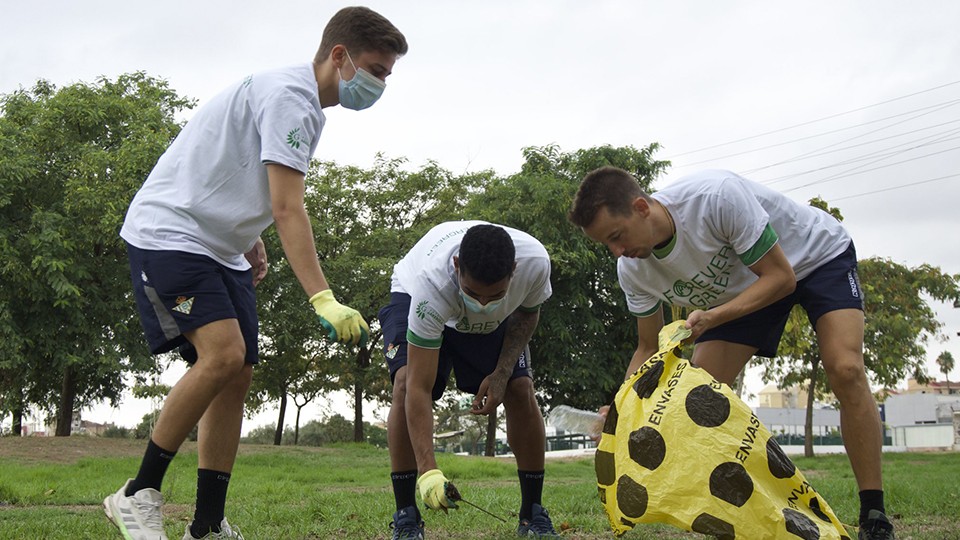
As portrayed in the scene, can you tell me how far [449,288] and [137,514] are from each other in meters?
1.60

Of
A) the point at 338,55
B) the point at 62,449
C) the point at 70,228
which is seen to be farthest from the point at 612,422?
the point at 70,228

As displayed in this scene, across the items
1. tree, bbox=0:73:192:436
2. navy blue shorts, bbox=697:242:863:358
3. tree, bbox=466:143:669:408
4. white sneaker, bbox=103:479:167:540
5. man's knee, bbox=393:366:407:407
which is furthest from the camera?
tree, bbox=466:143:669:408

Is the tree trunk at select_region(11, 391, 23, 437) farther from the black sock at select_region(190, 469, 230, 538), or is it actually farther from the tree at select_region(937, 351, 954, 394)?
the tree at select_region(937, 351, 954, 394)

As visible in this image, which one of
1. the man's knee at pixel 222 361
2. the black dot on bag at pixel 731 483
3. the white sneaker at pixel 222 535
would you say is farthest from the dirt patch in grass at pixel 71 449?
the black dot on bag at pixel 731 483

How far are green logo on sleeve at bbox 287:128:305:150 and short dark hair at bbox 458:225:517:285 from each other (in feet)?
2.65

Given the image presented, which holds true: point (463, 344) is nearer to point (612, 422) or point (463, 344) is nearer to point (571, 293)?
point (612, 422)

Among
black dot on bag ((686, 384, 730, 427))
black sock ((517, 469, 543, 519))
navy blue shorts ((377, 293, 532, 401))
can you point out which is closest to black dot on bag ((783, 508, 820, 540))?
black dot on bag ((686, 384, 730, 427))

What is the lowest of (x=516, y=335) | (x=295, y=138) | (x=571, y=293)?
(x=516, y=335)

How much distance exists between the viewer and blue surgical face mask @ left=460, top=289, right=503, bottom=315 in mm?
4074

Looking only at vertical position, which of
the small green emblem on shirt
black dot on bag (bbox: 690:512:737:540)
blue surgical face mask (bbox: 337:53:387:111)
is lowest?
black dot on bag (bbox: 690:512:737:540)

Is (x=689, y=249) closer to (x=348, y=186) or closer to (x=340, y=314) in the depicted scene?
(x=340, y=314)

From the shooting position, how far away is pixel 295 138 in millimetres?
3445

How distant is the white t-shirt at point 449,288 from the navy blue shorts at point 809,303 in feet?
2.95

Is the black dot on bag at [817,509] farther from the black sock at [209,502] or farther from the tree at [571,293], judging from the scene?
the tree at [571,293]
